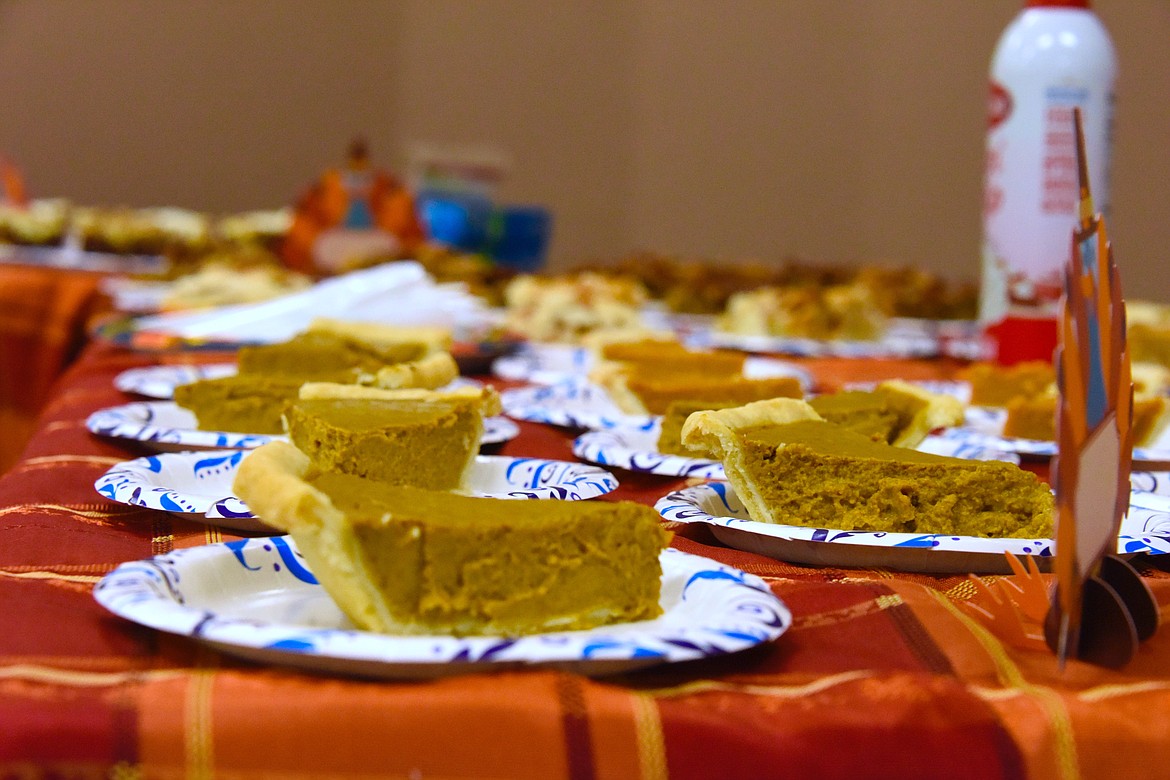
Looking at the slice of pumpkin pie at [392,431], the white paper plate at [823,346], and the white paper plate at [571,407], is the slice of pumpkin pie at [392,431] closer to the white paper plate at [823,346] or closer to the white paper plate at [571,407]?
the white paper plate at [571,407]

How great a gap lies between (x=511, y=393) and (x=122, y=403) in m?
0.63

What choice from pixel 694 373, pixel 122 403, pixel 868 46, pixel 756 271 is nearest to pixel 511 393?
pixel 694 373

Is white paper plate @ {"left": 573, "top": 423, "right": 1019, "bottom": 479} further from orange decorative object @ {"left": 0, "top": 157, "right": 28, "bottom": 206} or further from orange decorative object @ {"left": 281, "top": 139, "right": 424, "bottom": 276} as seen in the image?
orange decorative object @ {"left": 0, "top": 157, "right": 28, "bottom": 206}

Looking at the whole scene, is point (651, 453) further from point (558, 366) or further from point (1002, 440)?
point (558, 366)

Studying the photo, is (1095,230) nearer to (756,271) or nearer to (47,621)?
(47,621)

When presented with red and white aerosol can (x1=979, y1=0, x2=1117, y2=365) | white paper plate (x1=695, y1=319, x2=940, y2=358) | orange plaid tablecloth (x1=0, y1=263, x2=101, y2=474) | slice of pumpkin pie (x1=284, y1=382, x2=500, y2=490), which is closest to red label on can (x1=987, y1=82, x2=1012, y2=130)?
red and white aerosol can (x1=979, y1=0, x2=1117, y2=365)

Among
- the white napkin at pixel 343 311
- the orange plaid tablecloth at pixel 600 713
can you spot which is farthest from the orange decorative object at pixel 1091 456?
the white napkin at pixel 343 311

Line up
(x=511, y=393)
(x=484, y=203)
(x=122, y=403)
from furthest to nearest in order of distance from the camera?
(x=484, y=203)
(x=511, y=393)
(x=122, y=403)

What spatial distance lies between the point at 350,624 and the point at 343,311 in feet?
5.92

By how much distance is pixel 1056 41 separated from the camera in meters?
2.29

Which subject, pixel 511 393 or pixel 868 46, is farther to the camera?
pixel 868 46

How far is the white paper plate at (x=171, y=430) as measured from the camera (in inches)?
57.0

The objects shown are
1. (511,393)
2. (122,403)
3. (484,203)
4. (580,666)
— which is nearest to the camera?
(580,666)

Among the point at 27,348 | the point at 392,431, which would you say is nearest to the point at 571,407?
the point at 392,431
